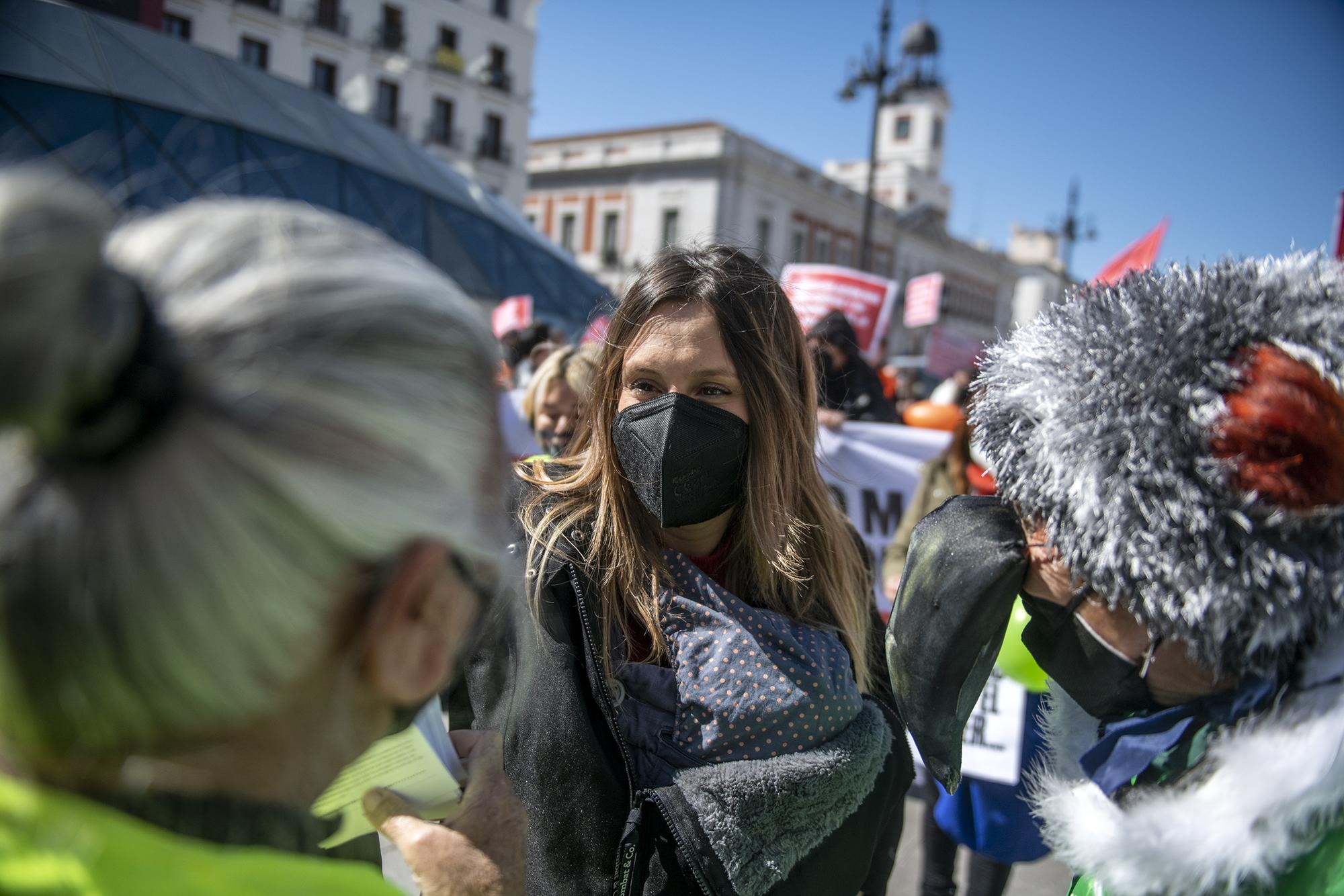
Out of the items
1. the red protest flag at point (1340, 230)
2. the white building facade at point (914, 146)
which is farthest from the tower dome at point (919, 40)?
the red protest flag at point (1340, 230)

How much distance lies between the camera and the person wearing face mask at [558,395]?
148 inches

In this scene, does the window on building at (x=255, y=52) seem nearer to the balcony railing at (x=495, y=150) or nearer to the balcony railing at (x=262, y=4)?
the balcony railing at (x=262, y=4)

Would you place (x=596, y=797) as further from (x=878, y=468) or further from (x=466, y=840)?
(x=878, y=468)

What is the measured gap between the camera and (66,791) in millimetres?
674

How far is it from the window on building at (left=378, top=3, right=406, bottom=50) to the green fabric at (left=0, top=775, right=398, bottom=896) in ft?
119

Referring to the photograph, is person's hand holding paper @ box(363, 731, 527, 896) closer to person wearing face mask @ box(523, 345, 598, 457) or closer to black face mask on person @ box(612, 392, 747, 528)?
black face mask on person @ box(612, 392, 747, 528)

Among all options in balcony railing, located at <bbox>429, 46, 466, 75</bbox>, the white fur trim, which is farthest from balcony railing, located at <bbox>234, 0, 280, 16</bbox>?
the white fur trim

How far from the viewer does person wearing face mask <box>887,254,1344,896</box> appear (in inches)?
35.4

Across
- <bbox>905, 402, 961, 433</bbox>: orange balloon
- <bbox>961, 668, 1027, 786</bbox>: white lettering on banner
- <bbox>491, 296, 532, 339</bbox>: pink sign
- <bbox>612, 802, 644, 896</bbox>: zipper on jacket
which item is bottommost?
<bbox>961, 668, 1027, 786</bbox>: white lettering on banner

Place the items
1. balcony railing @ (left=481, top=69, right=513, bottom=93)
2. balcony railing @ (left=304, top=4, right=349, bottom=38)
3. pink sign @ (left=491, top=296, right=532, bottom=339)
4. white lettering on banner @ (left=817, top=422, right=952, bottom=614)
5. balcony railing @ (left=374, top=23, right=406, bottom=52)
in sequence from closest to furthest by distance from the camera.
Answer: white lettering on banner @ (left=817, top=422, right=952, bottom=614) → pink sign @ (left=491, top=296, right=532, bottom=339) → balcony railing @ (left=304, top=4, right=349, bottom=38) → balcony railing @ (left=374, top=23, right=406, bottom=52) → balcony railing @ (left=481, top=69, right=513, bottom=93)

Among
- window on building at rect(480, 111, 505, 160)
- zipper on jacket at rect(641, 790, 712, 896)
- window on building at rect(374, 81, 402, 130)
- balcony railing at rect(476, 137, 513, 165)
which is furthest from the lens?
window on building at rect(480, 111, 505, 160)

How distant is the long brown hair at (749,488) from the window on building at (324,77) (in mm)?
33737

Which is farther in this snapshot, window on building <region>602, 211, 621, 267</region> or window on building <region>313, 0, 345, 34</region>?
window on building <region>602, 211, 621, 267</region>

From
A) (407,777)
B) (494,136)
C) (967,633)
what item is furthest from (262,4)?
(967,633)
